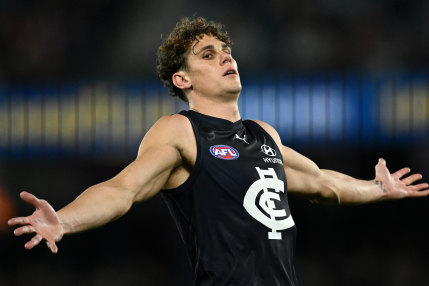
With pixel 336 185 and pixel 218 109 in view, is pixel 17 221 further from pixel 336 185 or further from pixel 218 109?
pixel 336 185

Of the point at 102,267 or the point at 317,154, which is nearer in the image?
the point at 317,154

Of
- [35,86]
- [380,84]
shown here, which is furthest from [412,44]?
[35,86]

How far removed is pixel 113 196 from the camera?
4.00 m

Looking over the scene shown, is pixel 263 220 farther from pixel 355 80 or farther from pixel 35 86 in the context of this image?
pixel 35 86

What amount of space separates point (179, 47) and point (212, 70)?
412mm

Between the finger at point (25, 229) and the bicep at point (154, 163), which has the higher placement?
the bicep at point (154, 163)

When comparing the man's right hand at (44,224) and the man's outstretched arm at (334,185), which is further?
the man's outstretched arm at (334,185)

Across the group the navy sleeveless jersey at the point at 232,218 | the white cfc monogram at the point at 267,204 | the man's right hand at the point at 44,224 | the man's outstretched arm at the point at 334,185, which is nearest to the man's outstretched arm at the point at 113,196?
the man's right hand at the point at 44,224

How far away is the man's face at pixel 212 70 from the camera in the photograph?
4922 mm

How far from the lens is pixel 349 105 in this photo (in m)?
9.60

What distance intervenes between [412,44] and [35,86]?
5143 millimetres

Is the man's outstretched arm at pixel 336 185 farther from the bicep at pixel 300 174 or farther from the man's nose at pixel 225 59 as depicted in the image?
the man's nose at pixel 225 59

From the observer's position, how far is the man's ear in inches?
201

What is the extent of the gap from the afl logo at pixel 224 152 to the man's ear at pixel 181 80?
2.17 feet
